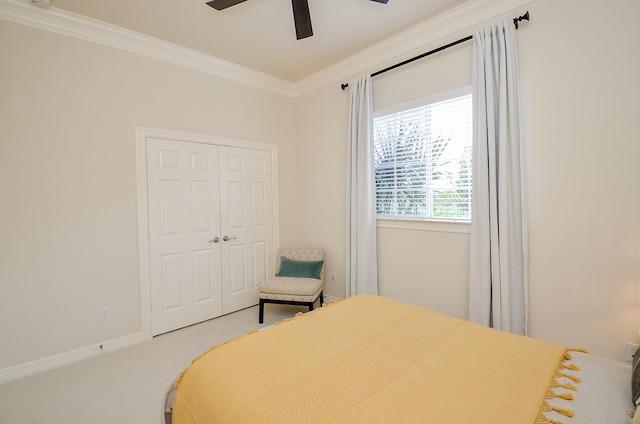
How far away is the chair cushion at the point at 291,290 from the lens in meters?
3.24

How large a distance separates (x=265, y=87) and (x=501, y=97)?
9.14 ft

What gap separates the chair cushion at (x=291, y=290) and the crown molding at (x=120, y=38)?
99.8 inches

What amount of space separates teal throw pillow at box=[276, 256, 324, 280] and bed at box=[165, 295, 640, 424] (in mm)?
1919

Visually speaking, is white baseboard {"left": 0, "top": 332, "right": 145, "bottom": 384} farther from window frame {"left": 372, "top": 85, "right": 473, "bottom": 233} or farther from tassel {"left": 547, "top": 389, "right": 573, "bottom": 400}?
tassel {"left": 547, "top": 389, "right": 573, "bottom": 400}

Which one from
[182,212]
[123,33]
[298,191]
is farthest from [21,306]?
[298,191]

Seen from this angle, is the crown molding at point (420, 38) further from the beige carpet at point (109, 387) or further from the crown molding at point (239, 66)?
the beige carpet at point (109, 387)

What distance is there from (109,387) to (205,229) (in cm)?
166

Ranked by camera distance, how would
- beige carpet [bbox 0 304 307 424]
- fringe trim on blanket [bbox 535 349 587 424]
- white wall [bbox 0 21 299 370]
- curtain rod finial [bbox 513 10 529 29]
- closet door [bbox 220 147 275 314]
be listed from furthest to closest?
closet door [bbox 220 147 275 314] → white wall [bbox 0 21 299 370] → curtain rod finial [bbox 513 10 529 29] → beige carpet [bbox 0 304 307 424] → fringe trim on blanket [bbox 535 349 587 424]

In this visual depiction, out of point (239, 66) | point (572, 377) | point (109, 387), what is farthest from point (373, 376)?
point (239, 66)

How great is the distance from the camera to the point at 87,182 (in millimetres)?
2670

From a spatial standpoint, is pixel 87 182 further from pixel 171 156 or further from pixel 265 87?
pixel 265 87

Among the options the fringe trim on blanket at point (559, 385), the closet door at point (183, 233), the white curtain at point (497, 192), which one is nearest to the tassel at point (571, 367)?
the fringe trim on blanket at point (559, 385)

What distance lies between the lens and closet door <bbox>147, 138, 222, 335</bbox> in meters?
3.06

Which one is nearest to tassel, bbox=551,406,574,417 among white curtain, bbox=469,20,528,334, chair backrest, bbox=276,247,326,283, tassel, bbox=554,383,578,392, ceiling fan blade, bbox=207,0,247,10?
tassel, bbox=554,383,578,392
